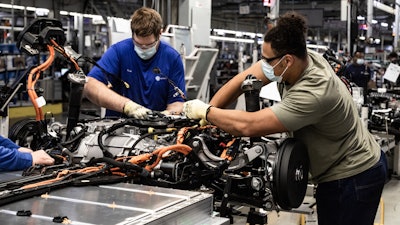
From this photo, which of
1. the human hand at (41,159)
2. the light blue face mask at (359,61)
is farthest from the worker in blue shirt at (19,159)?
the light blue face mask at (359,61)

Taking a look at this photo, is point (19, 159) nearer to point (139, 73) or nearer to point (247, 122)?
point (247, 122)

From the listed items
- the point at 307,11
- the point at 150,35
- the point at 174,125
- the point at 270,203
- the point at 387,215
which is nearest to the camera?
the point at 270,203

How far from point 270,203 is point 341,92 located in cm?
68

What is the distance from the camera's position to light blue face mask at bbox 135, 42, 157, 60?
369 centimetres

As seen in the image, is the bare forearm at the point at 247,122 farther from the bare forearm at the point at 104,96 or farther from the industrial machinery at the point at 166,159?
the bare forearm at the point at 104,96

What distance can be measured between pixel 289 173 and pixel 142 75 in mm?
1620

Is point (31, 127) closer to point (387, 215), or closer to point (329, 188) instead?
point (329, 188)

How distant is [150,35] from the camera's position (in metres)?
3.56

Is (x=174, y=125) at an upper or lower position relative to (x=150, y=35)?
lower

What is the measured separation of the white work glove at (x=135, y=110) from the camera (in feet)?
10.7

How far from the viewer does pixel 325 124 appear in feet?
8.27

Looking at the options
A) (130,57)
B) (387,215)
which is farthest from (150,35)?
(387,215)

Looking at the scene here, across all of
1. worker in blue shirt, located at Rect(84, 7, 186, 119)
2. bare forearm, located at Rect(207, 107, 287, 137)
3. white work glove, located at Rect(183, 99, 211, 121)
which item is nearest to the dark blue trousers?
bare forearm, located at Rect(207, 107, 287, 137)

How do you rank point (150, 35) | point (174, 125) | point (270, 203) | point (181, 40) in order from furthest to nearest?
point (181, 40), point (150, 35), point (174, 125), point (270, 203)
